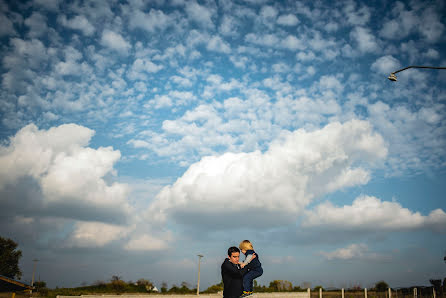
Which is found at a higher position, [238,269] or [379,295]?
[238,269]

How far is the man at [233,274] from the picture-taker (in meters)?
6.64

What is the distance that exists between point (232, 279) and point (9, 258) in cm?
6648

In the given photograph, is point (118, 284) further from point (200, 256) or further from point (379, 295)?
point (379, 295)

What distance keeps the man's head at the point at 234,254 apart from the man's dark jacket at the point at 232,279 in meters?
0.12

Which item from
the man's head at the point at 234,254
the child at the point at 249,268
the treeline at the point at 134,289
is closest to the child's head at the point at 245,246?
the child at the point at 249,268

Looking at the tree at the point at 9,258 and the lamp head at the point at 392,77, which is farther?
the tree at the point at 9,258

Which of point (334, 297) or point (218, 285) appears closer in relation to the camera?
point (334, 297)

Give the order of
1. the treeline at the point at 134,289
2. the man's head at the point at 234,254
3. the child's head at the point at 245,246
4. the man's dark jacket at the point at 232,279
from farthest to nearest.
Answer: the treeline at the point at 134,289 < the child's head at the point at 245,246 < the man's head at the point at 234,254 < the man's dark jacket at the point at 232,279

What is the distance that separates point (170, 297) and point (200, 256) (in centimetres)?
2331

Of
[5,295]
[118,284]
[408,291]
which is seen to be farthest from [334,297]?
[118,284]

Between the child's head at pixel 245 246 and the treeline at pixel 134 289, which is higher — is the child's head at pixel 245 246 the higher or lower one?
the higher one

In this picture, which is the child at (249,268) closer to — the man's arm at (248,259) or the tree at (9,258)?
the man's arm at (248,259)

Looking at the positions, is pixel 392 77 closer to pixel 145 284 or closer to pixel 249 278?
pixel 249 278

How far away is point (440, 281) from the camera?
35.8m
